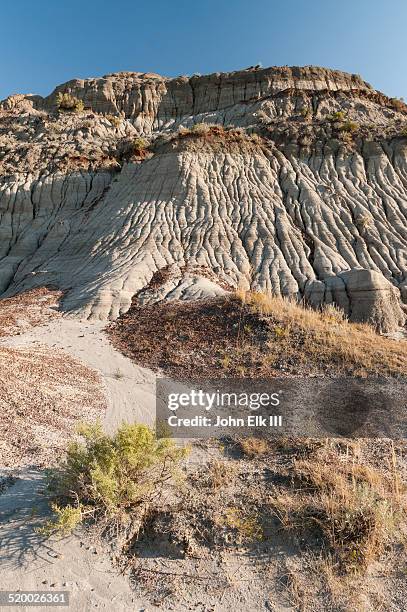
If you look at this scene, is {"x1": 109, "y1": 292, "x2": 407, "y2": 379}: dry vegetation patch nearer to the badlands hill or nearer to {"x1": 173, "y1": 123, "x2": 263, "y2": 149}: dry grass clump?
the badlands hill

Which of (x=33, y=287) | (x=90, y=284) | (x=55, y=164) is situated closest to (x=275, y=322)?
(x=90, y=284)

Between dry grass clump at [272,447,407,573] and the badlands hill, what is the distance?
33.1ft

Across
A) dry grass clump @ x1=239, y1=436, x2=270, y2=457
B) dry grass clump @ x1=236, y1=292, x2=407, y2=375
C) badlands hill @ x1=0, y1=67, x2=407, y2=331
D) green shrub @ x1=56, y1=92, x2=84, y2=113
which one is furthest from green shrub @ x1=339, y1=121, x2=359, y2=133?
dry grass clump @ x1=239, y1=436, x2=270, y2=457

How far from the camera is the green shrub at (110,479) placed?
13.3ft

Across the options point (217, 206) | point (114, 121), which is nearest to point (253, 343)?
point (217, 206)

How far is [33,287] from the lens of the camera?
63.7 ft

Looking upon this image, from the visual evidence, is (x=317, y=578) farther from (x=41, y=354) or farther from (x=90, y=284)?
(x=90, y=284)

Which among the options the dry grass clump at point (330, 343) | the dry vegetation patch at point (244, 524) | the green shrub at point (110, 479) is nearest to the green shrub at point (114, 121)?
the dry grass clump at point (330, 343)

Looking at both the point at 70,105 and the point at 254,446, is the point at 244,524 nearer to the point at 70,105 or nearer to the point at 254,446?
the point at 254,446

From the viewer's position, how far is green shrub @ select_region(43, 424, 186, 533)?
407cm

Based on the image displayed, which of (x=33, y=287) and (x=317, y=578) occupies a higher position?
(x=33, y=287)

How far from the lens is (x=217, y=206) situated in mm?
23844

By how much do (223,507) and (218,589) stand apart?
100 cm

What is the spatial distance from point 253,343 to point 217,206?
15.2 m
